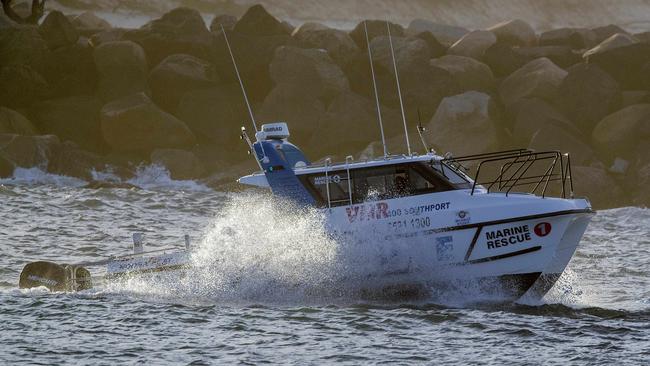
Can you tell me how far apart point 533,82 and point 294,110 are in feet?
23.7

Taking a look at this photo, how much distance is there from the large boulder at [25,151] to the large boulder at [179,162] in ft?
9.80

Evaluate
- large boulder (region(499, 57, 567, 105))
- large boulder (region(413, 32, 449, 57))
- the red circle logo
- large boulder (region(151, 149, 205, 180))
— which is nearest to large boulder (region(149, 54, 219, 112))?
large boulder (region(151, 149, 205, 180))

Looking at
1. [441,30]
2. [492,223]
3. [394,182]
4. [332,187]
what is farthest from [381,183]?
[441,30]

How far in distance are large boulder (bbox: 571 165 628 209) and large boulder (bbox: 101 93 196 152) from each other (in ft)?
37.4

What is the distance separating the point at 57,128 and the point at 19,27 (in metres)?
4.33

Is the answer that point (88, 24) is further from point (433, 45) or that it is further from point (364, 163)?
point (364, 163)

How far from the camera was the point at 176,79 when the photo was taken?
36.3 meters

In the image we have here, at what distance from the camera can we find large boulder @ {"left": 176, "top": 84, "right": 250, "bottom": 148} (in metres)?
34.8

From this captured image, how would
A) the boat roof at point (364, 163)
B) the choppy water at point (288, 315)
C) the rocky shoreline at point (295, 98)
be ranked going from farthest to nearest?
the rocky shoreline at point (295, 98) → the boat roof at point (364, 163) → the choppy water at point (288, 315)

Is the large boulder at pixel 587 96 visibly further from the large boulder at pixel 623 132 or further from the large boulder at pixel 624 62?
the large boulder at pixel 624 62

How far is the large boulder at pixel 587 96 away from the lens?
3366 centimetres

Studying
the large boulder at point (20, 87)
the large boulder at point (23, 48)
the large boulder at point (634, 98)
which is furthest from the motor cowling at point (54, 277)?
the large boulder at point (634, 98)

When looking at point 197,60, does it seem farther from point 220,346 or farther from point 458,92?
point 220,346

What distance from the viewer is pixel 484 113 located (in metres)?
32.8
